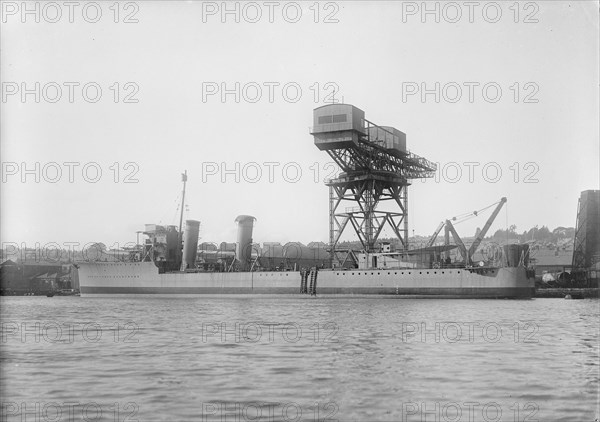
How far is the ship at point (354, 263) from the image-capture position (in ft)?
125

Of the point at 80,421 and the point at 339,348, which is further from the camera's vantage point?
the point at 339,348

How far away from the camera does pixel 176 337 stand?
1709 centimetres

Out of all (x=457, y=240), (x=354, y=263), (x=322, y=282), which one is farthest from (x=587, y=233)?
(x=322, y=282)

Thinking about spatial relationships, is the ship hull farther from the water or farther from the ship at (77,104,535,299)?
the water

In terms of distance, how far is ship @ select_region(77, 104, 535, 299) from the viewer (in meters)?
38.2

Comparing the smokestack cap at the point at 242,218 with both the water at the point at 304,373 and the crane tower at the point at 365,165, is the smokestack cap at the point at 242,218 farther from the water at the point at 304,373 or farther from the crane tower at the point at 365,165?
the water at the point at 304,373

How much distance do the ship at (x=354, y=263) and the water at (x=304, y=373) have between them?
1890 cm

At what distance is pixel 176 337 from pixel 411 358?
7.58 meters

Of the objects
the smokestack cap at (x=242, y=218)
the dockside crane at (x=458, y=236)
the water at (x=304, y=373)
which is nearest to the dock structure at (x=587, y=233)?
the dockside crane at (x=458, y=236)

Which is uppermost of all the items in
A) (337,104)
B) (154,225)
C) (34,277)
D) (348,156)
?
(337,104)

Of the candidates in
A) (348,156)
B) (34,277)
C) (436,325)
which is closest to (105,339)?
(436,325)

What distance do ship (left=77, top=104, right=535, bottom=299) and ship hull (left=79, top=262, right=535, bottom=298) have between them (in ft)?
0.22

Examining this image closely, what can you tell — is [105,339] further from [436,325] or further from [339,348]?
[436,325]

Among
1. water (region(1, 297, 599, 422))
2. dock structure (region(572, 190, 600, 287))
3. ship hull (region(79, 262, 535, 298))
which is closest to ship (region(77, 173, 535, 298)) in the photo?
ship hull (region(79, 262, 535, 298))
